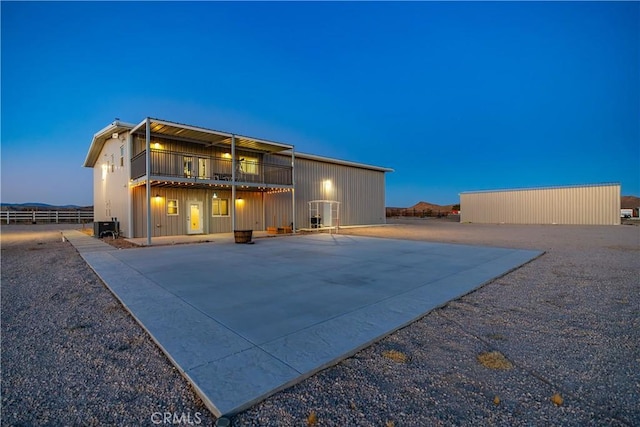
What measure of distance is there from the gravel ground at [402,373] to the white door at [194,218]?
11.6m

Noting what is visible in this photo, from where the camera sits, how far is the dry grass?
8.81 feet

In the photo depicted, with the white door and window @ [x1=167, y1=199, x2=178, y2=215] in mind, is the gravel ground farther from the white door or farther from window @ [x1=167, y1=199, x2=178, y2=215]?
the white door

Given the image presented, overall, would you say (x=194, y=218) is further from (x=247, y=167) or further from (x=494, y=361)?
(x=494, y=361)

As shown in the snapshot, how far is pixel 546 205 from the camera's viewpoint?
2925 centimetres

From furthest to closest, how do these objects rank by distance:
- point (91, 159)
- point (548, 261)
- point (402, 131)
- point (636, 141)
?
point (402, 131), point (636, 141), point (91, 159), point (548, 261)

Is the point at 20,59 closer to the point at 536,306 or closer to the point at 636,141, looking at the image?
the point at 536,306

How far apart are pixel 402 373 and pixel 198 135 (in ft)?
49.6

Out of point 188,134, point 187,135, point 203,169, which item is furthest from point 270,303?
point 203,169

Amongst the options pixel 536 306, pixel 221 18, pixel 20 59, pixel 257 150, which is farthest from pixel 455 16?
pixel 20 59

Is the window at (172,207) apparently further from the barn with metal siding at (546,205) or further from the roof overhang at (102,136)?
the barn with metal siding at (546,205)

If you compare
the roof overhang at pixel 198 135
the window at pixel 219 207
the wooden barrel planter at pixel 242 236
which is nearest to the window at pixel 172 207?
the window at pixel 219 207

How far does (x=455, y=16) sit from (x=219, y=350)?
4038 cm

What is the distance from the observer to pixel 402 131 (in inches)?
2721

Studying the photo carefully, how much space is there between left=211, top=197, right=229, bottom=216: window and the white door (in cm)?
77
